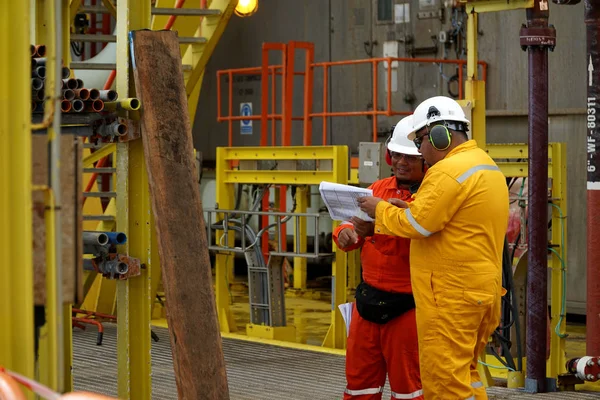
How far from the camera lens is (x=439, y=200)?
5.12 m

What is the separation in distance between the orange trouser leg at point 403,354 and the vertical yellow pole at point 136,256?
120 cm

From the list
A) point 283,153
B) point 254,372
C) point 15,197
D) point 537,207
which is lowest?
point 254,372

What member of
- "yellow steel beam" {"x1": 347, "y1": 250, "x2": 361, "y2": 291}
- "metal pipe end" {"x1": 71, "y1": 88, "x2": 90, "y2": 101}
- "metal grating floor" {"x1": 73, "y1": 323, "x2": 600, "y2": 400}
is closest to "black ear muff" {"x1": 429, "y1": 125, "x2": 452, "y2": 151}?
"metal pipe end" {"x1": 71, "y1": 88, "x2": 90, "y2": 101}

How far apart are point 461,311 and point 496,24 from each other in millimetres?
7869

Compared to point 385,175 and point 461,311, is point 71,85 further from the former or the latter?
point 385,175

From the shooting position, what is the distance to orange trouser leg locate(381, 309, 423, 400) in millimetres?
5551

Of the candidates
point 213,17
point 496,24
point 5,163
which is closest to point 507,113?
point 496,24

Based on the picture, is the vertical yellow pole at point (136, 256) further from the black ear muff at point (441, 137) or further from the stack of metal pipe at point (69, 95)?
the black ear muff at point (441, 137)

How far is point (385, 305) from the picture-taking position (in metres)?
5.59

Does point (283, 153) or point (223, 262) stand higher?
point (283, 153)

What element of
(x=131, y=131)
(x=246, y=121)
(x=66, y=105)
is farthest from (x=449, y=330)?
(x=246, y=121)

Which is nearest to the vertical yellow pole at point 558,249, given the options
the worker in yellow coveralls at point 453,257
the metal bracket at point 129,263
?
the worker in yellow coveralls at point 453,257

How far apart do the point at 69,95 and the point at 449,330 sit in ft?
6.67

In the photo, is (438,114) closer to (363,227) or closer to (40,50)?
(363,227)
